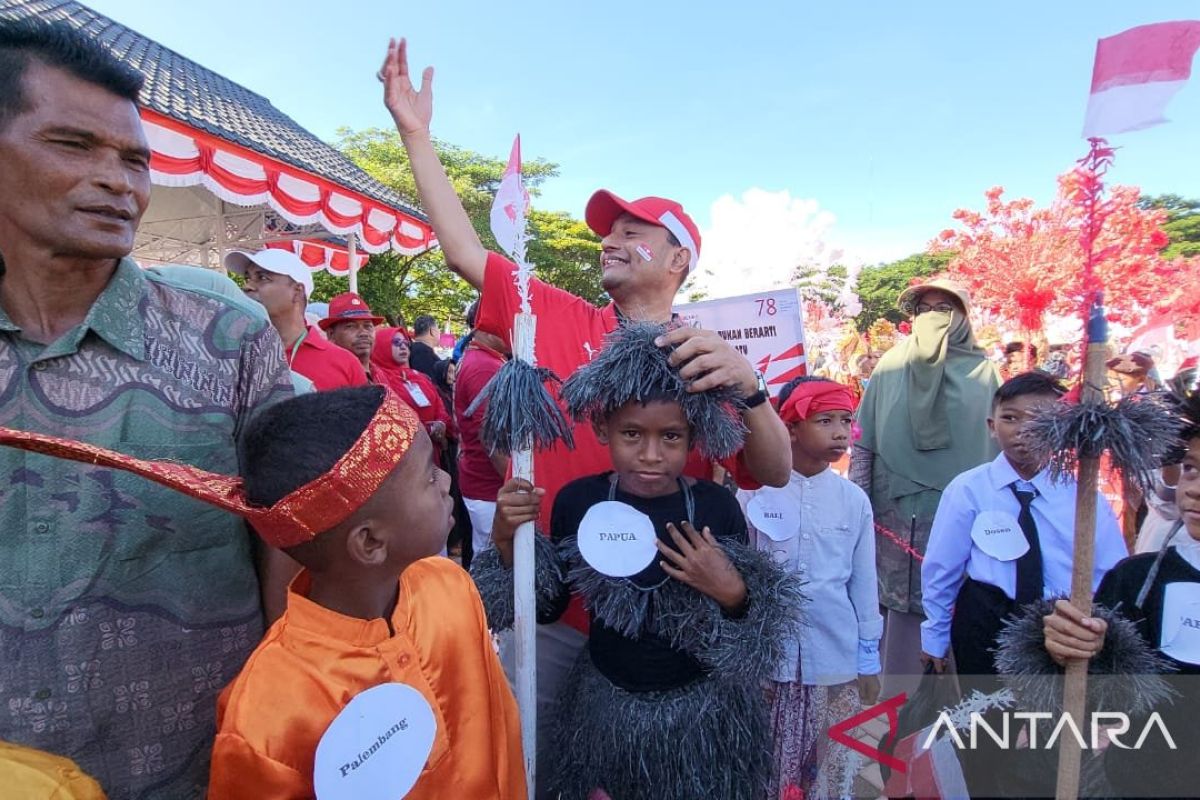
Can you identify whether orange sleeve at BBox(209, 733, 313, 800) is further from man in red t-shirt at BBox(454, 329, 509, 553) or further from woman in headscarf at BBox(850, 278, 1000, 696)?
woman in headscarf at BBox(850, 278, 1000, 696)

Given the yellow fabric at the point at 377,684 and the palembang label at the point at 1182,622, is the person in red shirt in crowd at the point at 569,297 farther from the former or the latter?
the palembang label at the point at 1182,622

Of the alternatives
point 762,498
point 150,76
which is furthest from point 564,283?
point 762,498

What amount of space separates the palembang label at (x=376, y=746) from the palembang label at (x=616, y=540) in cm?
53

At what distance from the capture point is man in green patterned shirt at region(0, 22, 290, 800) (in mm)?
1002

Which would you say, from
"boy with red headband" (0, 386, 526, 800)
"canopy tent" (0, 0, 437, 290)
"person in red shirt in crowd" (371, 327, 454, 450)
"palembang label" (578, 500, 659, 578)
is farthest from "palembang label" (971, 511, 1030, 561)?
"canopy tent" (0, 0, 437, 290)

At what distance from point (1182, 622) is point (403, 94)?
2.60m

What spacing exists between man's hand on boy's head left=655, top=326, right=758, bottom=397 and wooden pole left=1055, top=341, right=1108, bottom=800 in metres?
0.72

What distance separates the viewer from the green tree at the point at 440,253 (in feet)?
60.1

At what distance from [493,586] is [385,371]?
155 inches

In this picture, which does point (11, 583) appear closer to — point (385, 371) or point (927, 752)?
point (927, 752)

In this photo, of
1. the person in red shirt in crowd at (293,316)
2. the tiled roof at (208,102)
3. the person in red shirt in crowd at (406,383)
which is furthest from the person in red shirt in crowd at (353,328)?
the tiled roof at (208,102)

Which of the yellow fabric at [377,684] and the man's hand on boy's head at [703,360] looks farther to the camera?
the man's hand on boy's head at [703,360]

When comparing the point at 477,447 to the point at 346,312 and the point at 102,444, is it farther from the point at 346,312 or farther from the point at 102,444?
the point at 102,444

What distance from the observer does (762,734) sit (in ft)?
5.49
